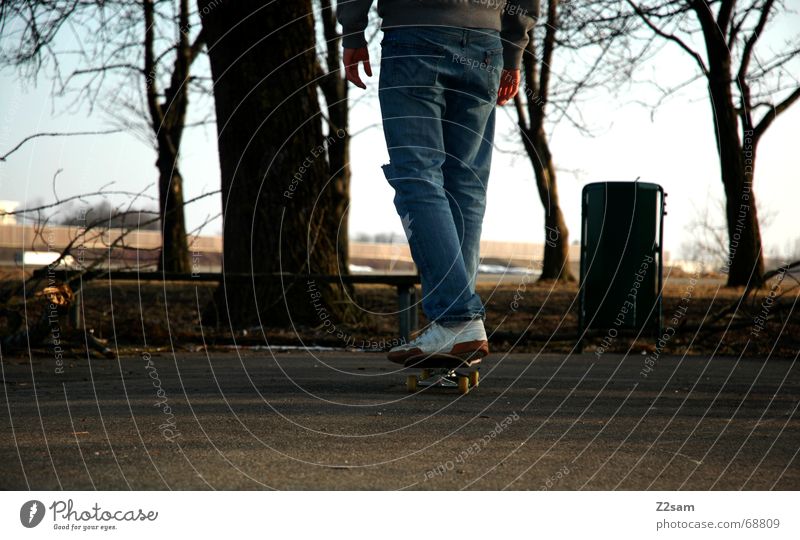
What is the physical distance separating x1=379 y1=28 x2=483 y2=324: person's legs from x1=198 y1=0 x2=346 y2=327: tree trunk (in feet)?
13.7

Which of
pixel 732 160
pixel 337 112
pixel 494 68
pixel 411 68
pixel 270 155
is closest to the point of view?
pixel 411 68

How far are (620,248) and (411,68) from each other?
13.8 feet

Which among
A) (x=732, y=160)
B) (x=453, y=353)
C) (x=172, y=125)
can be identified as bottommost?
(x=453, y=353)

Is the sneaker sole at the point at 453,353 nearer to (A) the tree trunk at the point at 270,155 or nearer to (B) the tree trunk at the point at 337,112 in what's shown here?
(A) the tree trunk at the point at 270,155

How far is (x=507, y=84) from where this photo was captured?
4.02m

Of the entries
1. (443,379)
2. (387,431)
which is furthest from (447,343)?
(387,431)

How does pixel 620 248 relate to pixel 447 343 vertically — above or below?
above

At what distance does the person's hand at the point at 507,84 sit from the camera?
398 centimetres

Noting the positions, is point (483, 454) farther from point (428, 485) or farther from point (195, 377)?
point (195, 377)

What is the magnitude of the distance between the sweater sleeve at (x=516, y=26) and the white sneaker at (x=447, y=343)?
3.95ft

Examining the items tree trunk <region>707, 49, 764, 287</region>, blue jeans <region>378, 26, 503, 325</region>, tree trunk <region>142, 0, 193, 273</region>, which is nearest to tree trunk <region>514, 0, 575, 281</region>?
tree trunk <region>707, 49, 764, 287</region>

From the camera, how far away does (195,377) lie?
4.48 meters

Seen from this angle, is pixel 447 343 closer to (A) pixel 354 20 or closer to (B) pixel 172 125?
(A) pixel 354 20

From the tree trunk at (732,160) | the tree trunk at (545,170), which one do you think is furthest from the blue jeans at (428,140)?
the tree trunk at (545,170)
